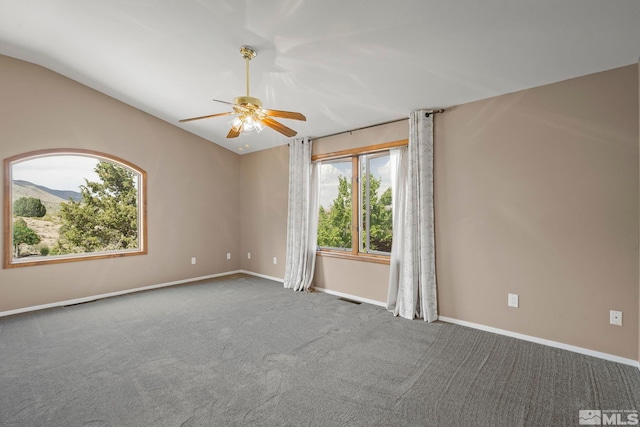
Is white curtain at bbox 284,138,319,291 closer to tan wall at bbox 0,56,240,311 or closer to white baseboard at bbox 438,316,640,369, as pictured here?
tan wall at bbox 0,56,240,311

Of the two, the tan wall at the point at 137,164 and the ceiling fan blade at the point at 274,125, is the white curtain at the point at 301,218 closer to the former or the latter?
the tan wall at the point at 137,164

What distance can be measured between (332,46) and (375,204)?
7.78 ft

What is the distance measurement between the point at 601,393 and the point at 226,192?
233 inches

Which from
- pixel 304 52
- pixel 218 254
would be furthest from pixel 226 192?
pixel 304 52

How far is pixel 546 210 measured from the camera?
3.03 metres

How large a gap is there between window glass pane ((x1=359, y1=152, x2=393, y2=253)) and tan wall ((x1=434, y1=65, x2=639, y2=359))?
2.73 feet

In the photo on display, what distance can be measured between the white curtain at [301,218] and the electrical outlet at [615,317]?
357 cm

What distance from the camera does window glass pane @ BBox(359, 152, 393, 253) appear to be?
4441mm

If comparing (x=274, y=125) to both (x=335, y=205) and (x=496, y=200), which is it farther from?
(x=496, y=200)

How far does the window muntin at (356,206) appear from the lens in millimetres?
4477

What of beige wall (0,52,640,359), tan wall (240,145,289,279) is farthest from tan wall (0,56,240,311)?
tan wall (240,145,289,279)

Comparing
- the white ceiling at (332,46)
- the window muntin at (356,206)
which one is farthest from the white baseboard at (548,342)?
the white ceiling at (332,46)

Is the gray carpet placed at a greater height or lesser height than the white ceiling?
lesser

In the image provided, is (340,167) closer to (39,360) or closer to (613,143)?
(613,143)
